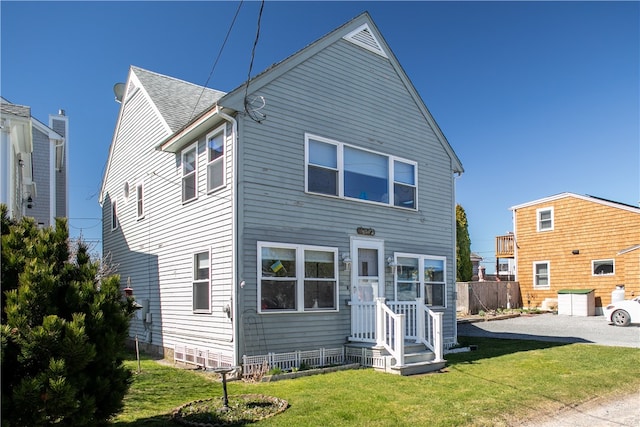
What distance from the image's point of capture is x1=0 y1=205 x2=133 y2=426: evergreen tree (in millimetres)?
4406

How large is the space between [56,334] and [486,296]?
73.9ft

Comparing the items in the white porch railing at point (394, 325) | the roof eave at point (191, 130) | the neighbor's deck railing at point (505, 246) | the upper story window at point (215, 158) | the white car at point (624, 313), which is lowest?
the white car at point (624, 313)

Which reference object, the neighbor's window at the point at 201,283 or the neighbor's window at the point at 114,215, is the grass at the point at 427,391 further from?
the neighbor's window at the point at 114,215

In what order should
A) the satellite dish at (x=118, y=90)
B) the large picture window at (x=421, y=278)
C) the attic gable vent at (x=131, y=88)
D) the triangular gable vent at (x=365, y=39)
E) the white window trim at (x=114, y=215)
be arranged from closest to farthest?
the triangular gable vent at (x=365, y=39) → the large picture window at (x=421, y=278) → the attic gable vent at (x=131, y=88) → the white window trim at (x=114, y=215) → the satellite dish at (x=118, y=90)

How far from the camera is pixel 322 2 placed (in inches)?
437

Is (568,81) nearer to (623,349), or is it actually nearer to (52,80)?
(623,349)

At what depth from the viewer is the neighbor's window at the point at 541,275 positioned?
82.7ft

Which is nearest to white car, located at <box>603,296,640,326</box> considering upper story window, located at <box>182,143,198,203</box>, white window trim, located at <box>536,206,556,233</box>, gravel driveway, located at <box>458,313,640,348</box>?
gravel driveway, located at <box>458,313,640,348</box>

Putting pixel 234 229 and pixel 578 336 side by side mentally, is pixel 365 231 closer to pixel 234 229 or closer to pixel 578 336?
pixel 234 229

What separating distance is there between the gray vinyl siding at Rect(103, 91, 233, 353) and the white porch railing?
9.76 ft

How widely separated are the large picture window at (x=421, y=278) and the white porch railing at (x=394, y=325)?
0.66 metres

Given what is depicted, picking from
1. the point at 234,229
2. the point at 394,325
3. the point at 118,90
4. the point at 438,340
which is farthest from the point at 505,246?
the point at 234,229

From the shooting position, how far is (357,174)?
11.8 meters

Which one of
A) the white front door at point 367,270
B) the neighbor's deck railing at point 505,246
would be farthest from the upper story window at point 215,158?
the neighbor's deck railing at point 505,246
